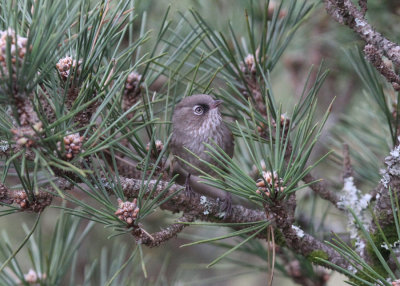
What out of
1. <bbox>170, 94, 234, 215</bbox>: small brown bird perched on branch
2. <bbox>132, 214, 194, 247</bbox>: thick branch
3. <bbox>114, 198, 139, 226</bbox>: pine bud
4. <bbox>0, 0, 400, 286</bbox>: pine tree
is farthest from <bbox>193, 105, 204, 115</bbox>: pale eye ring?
<bbox>114, 198, 139, 226</bbox>: pine bud

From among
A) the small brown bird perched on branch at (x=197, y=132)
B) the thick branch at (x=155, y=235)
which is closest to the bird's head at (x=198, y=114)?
the small brown bird perched on branch at (x=197, y=132)

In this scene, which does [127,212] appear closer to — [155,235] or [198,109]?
A: [155,235]

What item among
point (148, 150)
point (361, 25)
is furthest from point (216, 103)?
point (361, 25)

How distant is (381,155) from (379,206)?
0.75m

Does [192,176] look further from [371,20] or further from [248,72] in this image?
[371,20]

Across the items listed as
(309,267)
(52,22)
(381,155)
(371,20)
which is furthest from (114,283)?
(371,20)

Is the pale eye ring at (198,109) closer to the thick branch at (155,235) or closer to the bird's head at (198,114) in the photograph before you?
the bird's head at (198,114)

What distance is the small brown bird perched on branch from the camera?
1565 mm

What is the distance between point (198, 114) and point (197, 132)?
0.06 metres

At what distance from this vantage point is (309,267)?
1566mm

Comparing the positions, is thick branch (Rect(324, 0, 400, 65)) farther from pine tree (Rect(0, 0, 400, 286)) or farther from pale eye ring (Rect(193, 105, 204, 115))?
pale eye ring (Rect(193, 105, 204, 115))

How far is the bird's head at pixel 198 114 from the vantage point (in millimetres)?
1537

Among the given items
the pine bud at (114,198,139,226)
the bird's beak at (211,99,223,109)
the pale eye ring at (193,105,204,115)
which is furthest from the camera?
the pale eye ring at (193,105,204,115)

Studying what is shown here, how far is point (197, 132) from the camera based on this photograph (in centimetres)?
164
